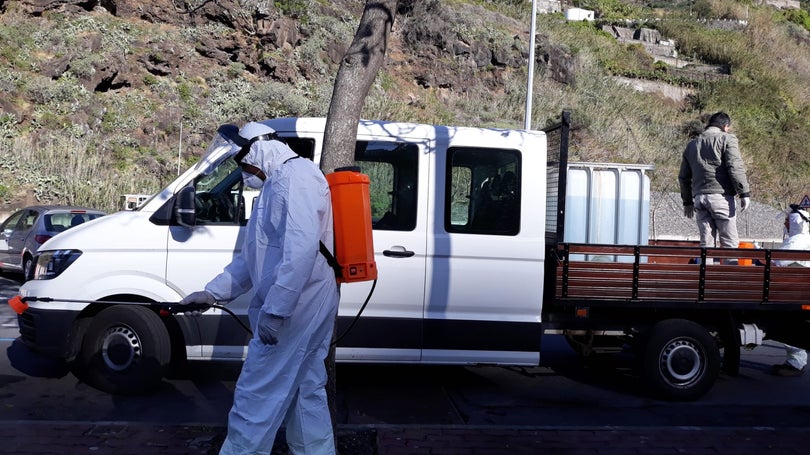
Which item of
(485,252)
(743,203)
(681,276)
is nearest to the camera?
(485,252)

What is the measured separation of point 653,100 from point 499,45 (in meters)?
11.1

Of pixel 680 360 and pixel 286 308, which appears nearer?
pixel 286 308

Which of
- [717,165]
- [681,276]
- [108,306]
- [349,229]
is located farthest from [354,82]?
[717,165]

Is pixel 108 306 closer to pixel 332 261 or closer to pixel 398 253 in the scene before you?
pixel 398 253

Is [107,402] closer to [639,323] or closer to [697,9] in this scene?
[639,323]

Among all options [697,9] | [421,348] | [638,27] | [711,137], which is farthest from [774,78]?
[421,348]

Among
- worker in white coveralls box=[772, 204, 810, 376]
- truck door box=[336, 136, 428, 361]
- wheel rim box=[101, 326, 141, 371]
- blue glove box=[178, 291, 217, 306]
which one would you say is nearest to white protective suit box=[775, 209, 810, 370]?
worker in white coveralls box=[772, 204, 810, 376]

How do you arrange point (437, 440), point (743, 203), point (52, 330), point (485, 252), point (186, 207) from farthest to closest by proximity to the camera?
1. point (743, 203)
2. point (485, 252)
3. point (52, 330)
4. point (186, 207)
5. point (437, 440)

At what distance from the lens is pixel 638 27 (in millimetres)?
58062

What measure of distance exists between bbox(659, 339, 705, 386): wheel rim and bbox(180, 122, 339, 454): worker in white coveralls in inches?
152

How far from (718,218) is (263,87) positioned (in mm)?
23959

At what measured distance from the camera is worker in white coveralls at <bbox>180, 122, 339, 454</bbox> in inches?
145

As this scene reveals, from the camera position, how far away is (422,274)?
620 centimetres

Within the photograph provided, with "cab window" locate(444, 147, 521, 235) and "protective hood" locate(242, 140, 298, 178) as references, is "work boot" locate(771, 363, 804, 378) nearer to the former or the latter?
"cab window" locate(444, 147, 521, 235)
